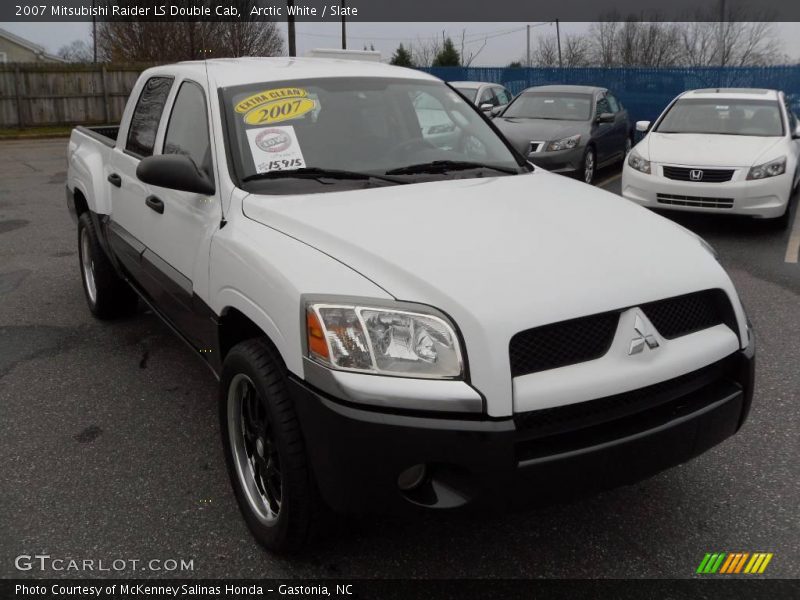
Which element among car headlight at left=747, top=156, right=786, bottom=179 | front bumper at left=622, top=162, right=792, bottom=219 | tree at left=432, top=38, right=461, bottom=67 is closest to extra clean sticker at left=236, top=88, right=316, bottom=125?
front bumper at left=622, top=162, right=792, bottom=219

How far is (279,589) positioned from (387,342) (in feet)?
3.25

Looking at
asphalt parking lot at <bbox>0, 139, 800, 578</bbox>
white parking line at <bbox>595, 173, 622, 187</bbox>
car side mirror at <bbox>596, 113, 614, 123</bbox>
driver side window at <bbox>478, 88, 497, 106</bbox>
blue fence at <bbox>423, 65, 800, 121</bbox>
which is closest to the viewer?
asphalt parking lot at <bbox>0, 139, 800, 578</bbox>

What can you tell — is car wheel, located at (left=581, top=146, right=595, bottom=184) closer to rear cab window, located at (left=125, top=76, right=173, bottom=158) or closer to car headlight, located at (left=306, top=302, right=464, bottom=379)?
rear cab window, located at (left=125, top=76, right=173, bottom=158)

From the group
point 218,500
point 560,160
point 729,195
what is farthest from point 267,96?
point 560,160

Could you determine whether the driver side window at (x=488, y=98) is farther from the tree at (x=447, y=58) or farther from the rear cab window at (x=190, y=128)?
the tree at (x=447, y=58)

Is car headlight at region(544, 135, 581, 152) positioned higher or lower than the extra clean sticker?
lower

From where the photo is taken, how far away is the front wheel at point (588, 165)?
10.9 m

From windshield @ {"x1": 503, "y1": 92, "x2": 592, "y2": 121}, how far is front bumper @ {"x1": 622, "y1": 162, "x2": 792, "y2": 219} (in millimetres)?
3880

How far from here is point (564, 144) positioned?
34.5 ft

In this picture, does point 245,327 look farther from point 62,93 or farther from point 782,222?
point 62,93

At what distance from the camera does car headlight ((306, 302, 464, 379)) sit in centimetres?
220

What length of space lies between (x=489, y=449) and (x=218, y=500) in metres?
1.45

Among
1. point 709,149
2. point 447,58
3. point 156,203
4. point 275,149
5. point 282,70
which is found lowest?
point 709,149

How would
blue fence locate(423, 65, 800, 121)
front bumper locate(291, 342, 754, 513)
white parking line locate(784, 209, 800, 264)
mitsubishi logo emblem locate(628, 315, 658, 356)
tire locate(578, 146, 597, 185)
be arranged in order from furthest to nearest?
1. blue fence locate(423, 65, 800, 121)
2. tire locate(578, 146, 597, 185)
3. white parking line locate(784, 209, 800, 264)
4. mitsubishi logo emblem locate(628, 315, 658, 356)
5. front bumper locate(291, 342, 754, 513)
